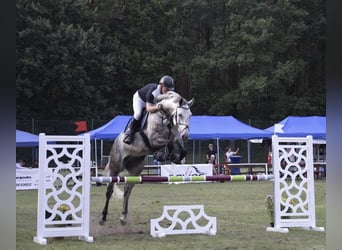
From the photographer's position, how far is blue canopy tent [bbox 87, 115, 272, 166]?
61.7 ft

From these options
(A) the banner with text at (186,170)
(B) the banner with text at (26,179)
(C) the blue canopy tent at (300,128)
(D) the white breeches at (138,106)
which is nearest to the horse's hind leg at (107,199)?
(D) the white breeches at (138,106)

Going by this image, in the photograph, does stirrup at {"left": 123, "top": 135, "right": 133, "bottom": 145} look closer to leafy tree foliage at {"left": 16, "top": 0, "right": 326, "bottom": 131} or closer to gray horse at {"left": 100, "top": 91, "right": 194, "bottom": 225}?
gray horse at {"left": 100, "top": 91, "right": 194, "bottom": 225}

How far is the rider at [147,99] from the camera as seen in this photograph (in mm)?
6617

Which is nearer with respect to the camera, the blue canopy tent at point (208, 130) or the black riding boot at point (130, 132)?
the black riding boot at point (130, 132)

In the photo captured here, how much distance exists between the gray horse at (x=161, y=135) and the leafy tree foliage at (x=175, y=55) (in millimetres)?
23000

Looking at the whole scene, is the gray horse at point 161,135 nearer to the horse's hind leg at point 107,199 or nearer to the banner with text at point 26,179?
the horse's hind leg at point 107,199

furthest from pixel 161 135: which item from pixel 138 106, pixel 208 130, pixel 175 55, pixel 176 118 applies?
pixel 175 55

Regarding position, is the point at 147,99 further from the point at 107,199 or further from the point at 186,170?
the point at 186,170

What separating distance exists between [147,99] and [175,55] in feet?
96.8

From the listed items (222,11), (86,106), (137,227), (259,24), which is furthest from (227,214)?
(222,11)

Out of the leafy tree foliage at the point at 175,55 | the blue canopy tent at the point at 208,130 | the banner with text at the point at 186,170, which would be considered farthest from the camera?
the leafy tree foliage at the point at 175,55

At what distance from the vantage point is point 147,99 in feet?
22.1

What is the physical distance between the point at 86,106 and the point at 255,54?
441 inches
